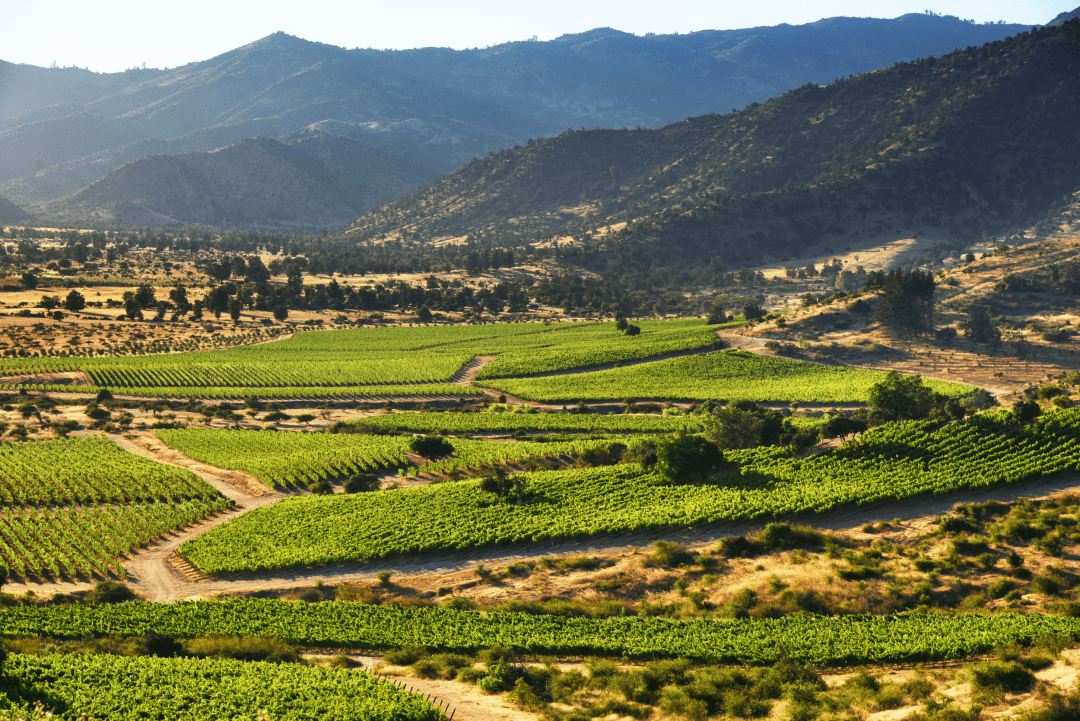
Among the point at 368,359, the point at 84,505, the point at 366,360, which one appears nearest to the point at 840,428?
the point at 84,505

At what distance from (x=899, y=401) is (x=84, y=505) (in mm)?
66626

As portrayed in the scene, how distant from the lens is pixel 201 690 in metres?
25.9

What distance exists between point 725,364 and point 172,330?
106 metres

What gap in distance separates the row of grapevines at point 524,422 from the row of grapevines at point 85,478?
26704 mm

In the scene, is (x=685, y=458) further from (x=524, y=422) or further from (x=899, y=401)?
(x=524, y=422)

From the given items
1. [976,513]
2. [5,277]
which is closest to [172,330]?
[5,277]

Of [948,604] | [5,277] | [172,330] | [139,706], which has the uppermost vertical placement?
[5,277]

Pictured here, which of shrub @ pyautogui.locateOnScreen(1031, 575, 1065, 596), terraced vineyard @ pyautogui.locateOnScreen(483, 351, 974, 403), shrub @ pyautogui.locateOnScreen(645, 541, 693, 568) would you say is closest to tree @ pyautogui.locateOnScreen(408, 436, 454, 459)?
shrub @ pyautogui.locateOnScreen(645, 541, 693, 568)

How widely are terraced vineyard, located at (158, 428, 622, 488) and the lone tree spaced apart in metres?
78.9

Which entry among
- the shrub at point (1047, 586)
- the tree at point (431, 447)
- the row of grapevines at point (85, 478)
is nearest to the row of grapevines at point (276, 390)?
the row of grapevines at point (85, 478)

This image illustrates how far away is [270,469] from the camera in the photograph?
206 ft

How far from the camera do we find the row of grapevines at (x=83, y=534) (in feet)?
137

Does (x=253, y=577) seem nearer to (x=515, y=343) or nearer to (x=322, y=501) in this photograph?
(x=322, y=501)

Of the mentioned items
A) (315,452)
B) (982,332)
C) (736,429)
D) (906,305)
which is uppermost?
(906,305)
